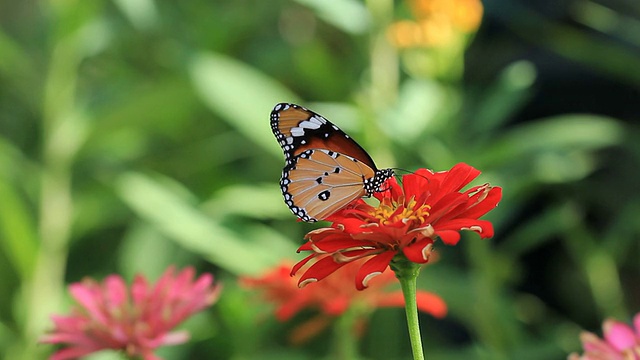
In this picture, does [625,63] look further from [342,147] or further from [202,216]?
[342,147]

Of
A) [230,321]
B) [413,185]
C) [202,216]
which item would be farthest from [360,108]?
[413,185]

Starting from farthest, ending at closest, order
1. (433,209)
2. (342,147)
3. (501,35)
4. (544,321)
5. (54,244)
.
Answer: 1. (501,35)
2. (544,321)
3. (54,244)
4. (342,147)
5. (433,209)

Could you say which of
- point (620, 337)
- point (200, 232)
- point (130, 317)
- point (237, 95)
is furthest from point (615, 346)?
point (237, 95)

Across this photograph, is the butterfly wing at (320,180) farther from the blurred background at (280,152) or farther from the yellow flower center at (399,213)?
the blurred background at (280,152)

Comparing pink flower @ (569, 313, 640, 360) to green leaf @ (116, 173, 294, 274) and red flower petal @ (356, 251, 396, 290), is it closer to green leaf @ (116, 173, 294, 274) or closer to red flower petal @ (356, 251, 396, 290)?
red flower petal @ (356, 251, 396, 290)

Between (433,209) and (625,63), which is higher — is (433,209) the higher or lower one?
the lower one

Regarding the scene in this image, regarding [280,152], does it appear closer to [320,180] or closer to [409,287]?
[320,180]
